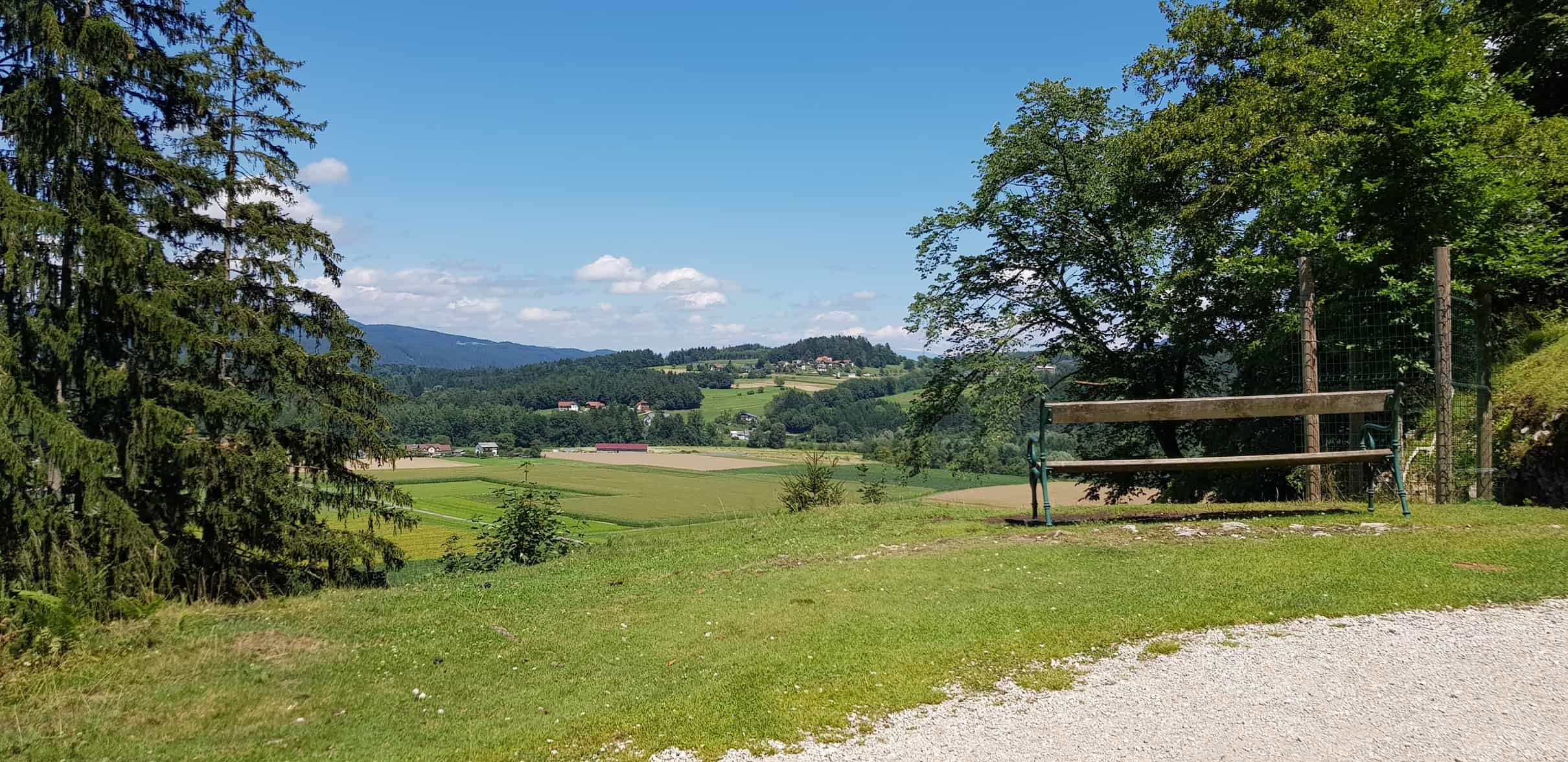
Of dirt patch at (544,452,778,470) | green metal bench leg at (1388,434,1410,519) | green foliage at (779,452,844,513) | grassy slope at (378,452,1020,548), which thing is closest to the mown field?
grassy slope at (378,452,1020,548)

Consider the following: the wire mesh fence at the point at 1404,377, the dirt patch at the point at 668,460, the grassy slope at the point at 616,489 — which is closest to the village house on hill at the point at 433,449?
the grassy slope at the point at 616,489

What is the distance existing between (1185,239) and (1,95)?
20.0 m

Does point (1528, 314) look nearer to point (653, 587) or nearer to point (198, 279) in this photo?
point (653, 587)

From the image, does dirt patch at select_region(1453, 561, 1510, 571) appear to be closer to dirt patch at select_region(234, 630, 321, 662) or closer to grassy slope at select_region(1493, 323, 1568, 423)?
grassy slope at select_region(1493, 323, 1568, 423)

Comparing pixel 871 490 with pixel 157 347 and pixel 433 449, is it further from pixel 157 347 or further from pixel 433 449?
pixel 433 449

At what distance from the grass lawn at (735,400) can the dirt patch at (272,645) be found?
107 metres

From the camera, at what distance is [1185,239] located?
1836 cm

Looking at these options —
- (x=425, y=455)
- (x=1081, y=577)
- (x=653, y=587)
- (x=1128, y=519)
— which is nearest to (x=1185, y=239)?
(x=1128, y=519)

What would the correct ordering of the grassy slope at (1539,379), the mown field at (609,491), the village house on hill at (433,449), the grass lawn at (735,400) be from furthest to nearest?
the grass lawn at (735,400)
the village house on hill at (433,449)
the mown field at (609,491)
the grassy slope at (1539,379)

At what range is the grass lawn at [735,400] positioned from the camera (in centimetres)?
12088

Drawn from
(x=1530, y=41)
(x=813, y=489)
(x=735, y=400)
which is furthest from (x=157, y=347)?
(x=735, y=400)

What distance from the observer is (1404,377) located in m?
12.4

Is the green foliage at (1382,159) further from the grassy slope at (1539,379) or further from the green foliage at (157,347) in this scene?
the green foliage at (157,347)

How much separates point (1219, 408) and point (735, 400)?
122749 millimetres
